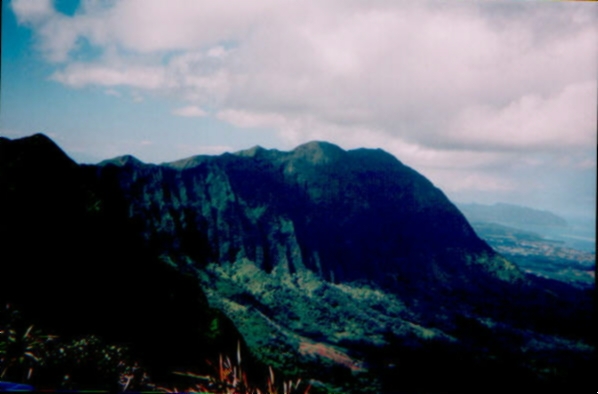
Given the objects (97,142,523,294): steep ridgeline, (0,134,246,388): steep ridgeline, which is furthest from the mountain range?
(97,142,523,294): steep ridgeline

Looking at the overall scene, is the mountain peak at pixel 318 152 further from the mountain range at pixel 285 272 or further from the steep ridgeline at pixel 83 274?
the steep ridgeline at pixel 83 274

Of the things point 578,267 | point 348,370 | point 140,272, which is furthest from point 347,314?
point 578,267

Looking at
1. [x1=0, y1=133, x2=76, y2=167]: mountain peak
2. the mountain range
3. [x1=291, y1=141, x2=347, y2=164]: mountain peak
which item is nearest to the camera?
the mountain range

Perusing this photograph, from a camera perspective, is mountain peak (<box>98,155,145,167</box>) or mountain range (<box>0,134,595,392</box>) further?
mountain peak (<box>98,155,145,167</box>)

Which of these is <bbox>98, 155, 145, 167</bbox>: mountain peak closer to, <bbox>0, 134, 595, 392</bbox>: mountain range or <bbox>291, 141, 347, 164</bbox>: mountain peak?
<bbox>0, 134, 595, 392</bbox>: mountain range

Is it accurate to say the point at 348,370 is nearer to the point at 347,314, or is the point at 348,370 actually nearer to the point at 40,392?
the point at 347,314

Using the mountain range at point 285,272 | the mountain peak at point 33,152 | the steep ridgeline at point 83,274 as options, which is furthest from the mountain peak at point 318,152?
the mountain peak at point 33,152
